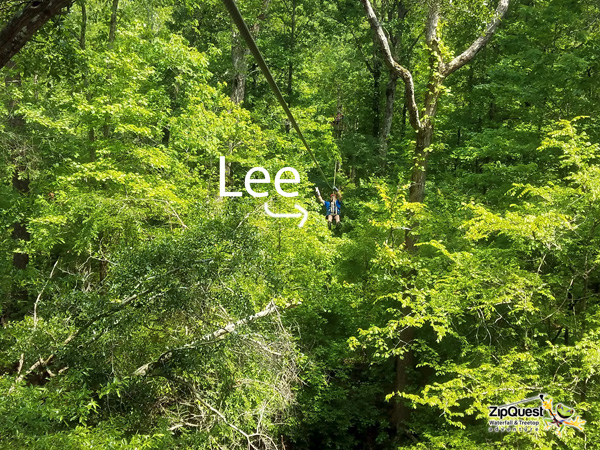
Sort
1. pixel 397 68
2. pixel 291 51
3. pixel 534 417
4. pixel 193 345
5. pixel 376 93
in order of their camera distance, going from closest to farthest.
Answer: pixel 534 417 < pixel 193 345 < pixel 397 68 < pixel 291 51 < pixel 376 93

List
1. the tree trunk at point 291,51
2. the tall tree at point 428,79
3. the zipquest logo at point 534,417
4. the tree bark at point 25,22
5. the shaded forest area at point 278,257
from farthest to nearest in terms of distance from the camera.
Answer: the tree trunk at point 291,51 → the tall tree at point 428,79 → the shaded forest area at point 278,257 → the zipquest logo at point 534,417 → the tree bark at point 25,22

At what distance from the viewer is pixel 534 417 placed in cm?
612

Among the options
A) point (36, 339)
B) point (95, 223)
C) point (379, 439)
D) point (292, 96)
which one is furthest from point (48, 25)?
point (292, 96)

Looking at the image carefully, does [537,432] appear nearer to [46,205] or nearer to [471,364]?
[471,364]

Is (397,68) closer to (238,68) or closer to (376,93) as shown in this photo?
(238,68)

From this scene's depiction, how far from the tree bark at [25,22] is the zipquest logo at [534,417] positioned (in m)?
6.33

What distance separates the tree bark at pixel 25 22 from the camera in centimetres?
249

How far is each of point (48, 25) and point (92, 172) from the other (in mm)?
5628

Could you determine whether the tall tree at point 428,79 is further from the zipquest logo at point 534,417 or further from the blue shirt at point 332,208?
the blue shirt at point 332,208

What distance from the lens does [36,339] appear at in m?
6.46

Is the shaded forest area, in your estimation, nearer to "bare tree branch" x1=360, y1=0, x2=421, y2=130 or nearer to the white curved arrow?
"bare tree branch" x1=360, y1=0, x2=421, y2=130

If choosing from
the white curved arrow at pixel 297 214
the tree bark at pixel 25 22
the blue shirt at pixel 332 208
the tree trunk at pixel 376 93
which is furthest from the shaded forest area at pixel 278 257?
the tree trunk at pixel 376 93

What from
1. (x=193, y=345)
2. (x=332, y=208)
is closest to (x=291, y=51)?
(x=332, y=208)

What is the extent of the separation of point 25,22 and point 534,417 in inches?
260
